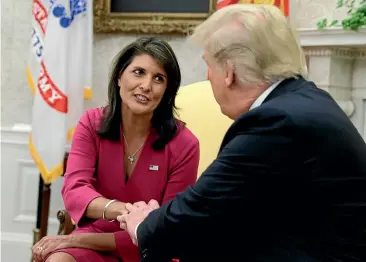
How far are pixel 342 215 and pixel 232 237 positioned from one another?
256mm

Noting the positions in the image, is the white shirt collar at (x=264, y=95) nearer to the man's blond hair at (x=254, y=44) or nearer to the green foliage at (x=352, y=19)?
the man's blond hair at (x=254, y=44)

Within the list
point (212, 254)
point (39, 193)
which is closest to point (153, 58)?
point (212, 254)

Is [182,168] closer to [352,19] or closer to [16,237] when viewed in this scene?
[352,19]

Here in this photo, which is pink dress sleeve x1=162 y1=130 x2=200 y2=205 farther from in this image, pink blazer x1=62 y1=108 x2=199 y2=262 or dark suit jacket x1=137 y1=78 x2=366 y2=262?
dark suit jacket x1=137 y1=78 x2=366 y2=262

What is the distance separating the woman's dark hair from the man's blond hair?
623mm

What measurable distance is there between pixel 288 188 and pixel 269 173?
0.19 ft

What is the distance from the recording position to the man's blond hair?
1405 millimetres

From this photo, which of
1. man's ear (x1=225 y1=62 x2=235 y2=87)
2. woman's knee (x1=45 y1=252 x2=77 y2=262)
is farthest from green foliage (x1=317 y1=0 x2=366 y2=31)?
woman's knee (x1=45 y1=252 x2=77 y2=262)

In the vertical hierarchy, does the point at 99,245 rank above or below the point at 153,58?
below

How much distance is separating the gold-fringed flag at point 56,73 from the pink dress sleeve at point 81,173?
1.20 m

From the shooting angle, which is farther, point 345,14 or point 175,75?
point 345,14

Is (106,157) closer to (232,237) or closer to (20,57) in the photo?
(232,237)

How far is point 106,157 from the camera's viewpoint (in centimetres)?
Answer: 212

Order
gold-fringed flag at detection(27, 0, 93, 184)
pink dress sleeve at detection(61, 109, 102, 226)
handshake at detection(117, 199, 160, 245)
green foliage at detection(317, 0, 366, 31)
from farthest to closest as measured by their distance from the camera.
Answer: gold-fringed flag at detection(27, 0, 93, 184) → green foliage at detection(317, 0, 366, 31) → pink dress sleeve at detection(61, 109, 102, 226) → handshake at detection(117, 199, 160, 245)
